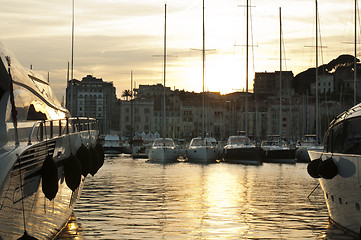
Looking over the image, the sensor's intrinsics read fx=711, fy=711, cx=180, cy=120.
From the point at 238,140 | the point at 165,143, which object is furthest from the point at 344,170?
the point at 165,143

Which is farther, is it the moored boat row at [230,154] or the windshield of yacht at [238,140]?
the windshield of yacht at [238,140]

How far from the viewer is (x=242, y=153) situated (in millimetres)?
51094

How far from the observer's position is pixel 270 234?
14531 mm

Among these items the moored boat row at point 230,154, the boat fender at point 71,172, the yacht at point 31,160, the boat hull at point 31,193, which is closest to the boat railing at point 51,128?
the yacht at point 31,160

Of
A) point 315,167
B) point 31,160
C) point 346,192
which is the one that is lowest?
point 346,192

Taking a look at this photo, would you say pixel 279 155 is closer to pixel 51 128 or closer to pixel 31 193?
pixel 51 128

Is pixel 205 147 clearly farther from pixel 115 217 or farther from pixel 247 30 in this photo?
pixel 115 217

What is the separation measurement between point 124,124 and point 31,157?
488 ft

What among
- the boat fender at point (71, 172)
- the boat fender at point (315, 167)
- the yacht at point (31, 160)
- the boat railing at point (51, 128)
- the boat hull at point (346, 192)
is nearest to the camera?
the yacht at point (31, 160)

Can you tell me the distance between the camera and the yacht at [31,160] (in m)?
9.00

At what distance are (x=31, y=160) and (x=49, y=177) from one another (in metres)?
0.92

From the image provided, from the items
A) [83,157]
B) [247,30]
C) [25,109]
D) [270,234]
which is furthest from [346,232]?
[247,30]

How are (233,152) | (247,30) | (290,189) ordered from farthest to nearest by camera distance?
(247,30) → (233,152) → (290,189)

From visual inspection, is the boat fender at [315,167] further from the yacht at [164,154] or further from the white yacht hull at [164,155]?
the white yacht hull at [164,155]
